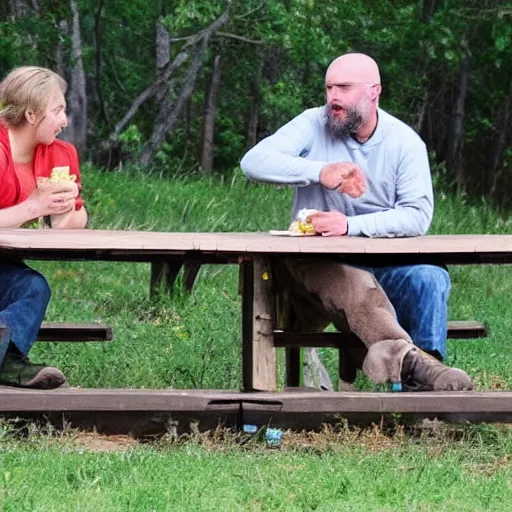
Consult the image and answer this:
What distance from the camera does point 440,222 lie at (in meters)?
12.3

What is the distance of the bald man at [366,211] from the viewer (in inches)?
200

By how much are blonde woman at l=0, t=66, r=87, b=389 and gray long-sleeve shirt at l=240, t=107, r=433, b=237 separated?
2.37 feet

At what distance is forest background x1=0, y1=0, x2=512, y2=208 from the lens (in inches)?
614

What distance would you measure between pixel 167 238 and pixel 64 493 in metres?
1.17

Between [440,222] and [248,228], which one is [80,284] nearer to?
[248,228]

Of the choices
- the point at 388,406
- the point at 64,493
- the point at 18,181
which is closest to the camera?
the point at 64,493

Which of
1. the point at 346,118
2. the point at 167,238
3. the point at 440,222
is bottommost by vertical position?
the point at 440,222

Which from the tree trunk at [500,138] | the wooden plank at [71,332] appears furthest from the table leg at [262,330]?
the tree trunk at [500,138]

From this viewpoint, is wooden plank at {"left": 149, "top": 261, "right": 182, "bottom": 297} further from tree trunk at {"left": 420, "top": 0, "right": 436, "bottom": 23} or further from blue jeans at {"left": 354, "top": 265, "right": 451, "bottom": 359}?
tree trunk at {"left": 420, "top": 0, "right": 436, "bottom": 23}

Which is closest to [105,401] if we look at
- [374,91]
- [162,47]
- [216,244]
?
[216,244]

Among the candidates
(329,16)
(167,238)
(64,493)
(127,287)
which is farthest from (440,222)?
(64,493)

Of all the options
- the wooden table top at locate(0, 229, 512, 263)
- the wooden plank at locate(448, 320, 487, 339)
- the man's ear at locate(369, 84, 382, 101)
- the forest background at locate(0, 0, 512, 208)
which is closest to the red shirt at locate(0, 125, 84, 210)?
the wooden table top at locate(0, 229, 512, 263)

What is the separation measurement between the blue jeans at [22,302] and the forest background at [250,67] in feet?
27.4

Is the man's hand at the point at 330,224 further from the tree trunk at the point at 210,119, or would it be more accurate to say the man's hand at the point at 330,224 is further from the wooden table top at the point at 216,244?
the tree trunk at the point at 210,119
